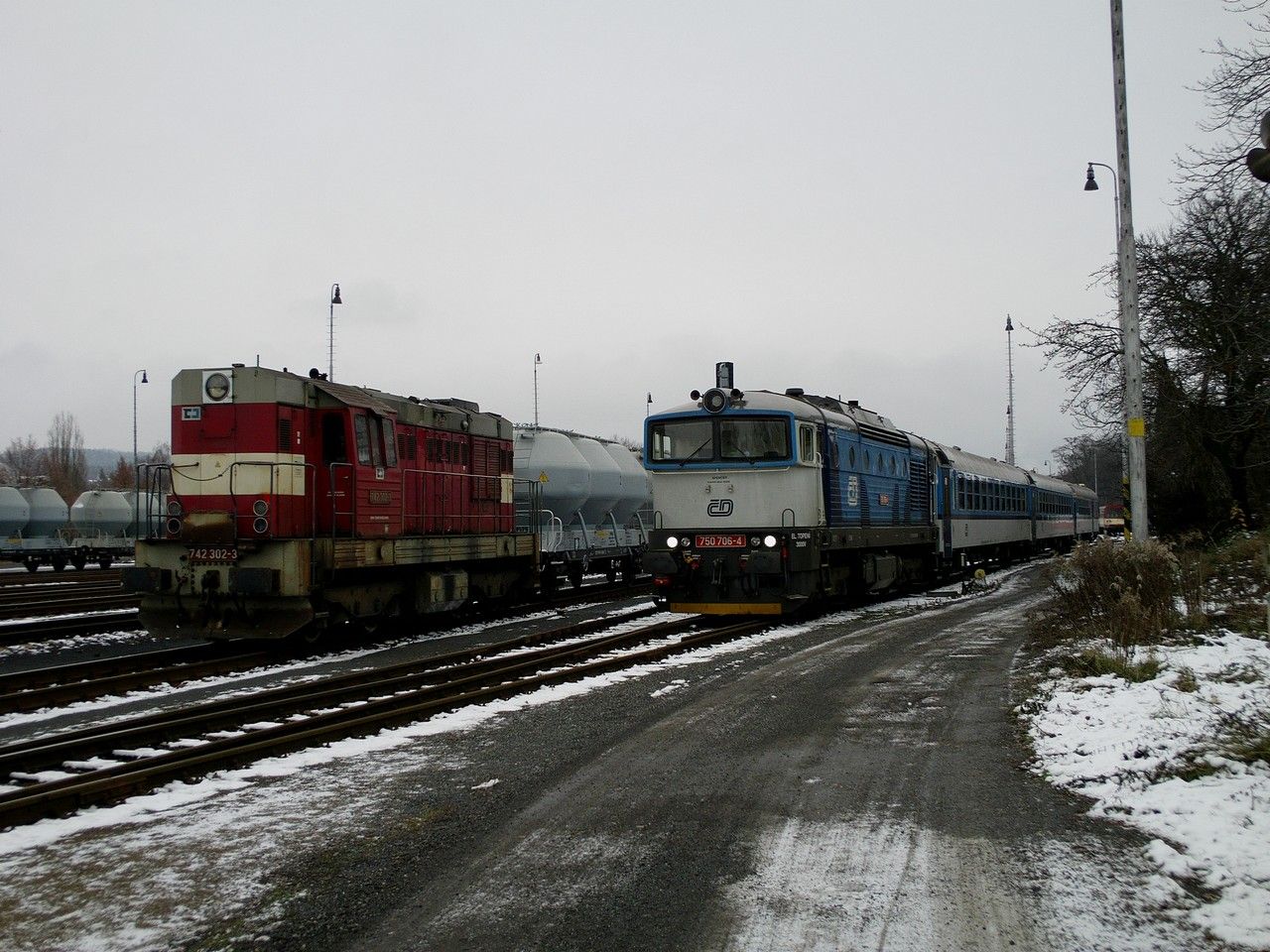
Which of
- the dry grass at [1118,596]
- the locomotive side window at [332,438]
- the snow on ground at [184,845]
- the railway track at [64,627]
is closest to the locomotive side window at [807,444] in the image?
the dry grass at [1118,596]

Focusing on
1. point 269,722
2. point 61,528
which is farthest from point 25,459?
point 269,722

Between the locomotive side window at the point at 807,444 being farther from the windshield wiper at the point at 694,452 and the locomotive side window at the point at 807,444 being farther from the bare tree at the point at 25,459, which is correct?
the bare tree at the point at 25,459

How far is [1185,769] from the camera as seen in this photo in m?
6.05

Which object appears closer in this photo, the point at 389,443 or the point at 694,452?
the point at 389,443

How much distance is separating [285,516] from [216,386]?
6.48 ft

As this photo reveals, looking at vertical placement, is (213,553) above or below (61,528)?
below

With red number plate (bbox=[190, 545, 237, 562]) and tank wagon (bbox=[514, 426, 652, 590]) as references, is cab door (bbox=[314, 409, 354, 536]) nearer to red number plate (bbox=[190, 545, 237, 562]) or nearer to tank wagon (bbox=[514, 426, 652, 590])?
red number plate (bbox=[190, 545, 237, 562])

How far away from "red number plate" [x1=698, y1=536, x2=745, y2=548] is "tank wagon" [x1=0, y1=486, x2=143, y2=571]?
29707mm

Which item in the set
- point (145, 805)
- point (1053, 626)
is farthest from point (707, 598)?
point (145, 805)

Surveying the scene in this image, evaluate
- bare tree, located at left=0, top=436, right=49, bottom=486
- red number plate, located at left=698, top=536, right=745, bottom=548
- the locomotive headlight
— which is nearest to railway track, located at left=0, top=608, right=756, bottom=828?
red number plate, located at left=698, top=536, right=745, bottom=548

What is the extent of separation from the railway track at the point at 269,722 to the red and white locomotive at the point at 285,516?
7.08ft

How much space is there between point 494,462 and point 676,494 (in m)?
4.24

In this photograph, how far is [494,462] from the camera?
18.6 metres

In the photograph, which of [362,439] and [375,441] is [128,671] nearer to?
[362,439]
